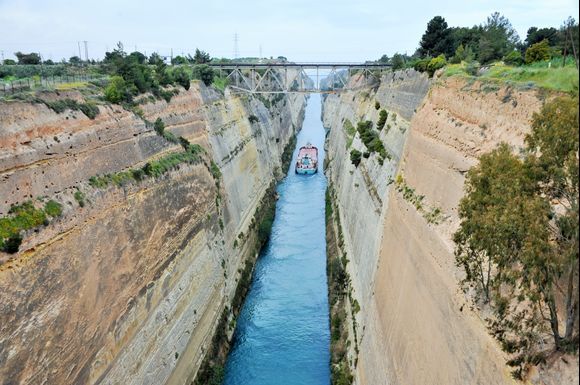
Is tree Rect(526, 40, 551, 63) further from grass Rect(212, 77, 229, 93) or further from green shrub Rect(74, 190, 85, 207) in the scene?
grass Rect(212, 77, 229, 93)

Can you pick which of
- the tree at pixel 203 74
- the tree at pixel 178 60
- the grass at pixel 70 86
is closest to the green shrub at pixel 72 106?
the grass at pixel 70 86

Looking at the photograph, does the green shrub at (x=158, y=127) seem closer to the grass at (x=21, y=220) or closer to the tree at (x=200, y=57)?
the grass at (x=21, y=220)

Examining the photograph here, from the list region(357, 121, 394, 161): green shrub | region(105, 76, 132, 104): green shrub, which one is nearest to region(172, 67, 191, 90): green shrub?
region(105, 76, 132, 104): green shrub

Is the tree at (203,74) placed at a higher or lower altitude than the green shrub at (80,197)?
higher

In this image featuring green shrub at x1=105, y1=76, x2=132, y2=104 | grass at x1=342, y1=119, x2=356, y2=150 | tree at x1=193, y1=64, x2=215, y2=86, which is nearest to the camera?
green shrub at x1=105, y1=76, x2=132, y2=104

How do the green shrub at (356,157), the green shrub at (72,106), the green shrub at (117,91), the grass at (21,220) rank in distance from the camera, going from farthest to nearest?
the green shrub at (356,157) < the green shrub at (117,91) < the green shrub at (72,106) < the grass at (21,220)

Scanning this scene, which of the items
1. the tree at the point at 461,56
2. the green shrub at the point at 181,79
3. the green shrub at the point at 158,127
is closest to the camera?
the tree at the point at 461,56
